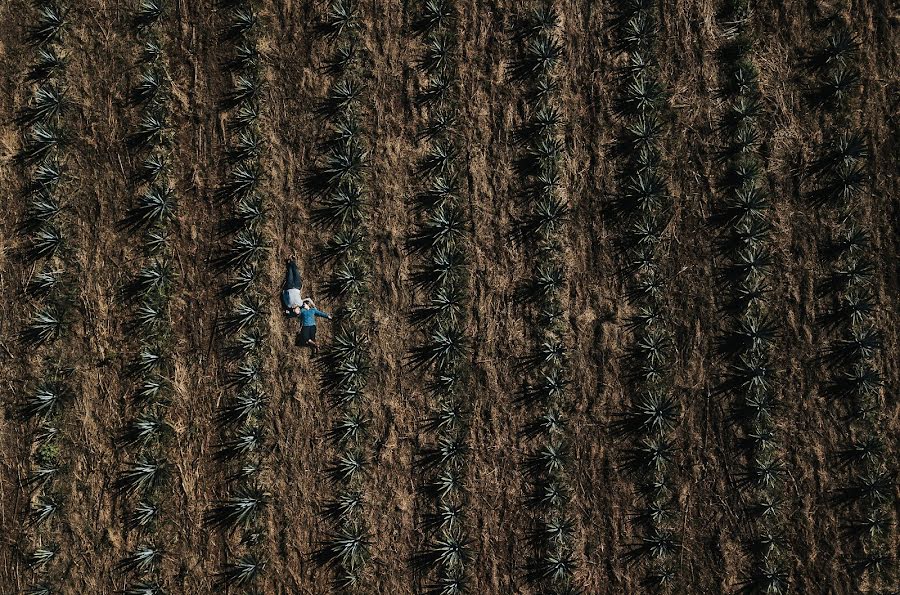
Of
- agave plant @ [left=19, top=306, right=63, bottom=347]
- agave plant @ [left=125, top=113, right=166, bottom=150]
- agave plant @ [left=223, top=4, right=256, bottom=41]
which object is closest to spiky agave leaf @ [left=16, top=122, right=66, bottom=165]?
agave plant @ [left=125, top=113, right=166, bottom=150]

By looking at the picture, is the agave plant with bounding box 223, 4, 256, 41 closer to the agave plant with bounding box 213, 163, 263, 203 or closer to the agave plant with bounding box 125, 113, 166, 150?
the agave plant with bounding box 125, 113, 166, 150

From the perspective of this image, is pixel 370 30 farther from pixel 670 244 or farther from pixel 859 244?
pixel 859 244

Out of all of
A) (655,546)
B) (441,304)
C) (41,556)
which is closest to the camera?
(41,556)

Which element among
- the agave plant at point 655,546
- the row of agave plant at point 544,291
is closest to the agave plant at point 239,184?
the row of agave plant at point 544,291

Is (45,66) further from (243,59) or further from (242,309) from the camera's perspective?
(242,309)

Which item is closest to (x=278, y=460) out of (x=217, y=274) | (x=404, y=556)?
(x=404, y=556)

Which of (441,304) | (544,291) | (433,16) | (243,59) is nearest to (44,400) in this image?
(243,59)
